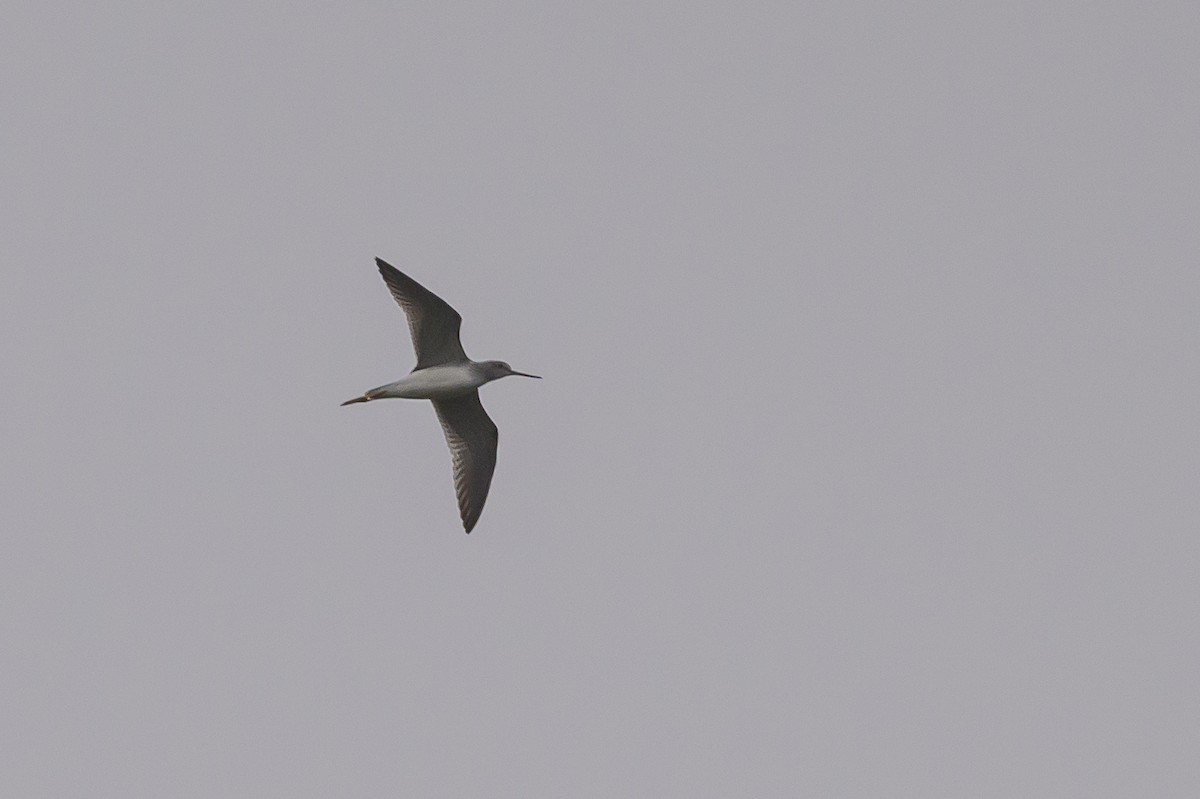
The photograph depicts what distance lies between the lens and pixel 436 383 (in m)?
32.6

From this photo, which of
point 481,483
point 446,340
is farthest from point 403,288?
point 481,483

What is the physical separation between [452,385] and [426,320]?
4.26ft

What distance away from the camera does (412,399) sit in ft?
108

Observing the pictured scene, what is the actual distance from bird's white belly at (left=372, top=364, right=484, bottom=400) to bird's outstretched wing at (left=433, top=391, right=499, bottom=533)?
1167 mm

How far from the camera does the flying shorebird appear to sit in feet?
105

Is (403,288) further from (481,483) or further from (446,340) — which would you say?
(481,483)

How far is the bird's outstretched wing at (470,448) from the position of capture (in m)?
34.2

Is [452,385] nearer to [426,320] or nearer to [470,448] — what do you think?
[426,320]

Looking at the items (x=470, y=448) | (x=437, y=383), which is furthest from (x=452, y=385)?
(x=470, y=448)

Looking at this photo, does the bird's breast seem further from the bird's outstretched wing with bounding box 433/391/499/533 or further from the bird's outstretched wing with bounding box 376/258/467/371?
the bird's outstretched wing with bounding box 433/391/499/533

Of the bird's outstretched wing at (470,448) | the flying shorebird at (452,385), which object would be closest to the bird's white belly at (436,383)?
the flying shorebird at (452,385)

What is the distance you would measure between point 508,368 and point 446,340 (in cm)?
135

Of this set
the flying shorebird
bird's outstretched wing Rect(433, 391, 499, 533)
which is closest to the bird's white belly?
the flying shorebird

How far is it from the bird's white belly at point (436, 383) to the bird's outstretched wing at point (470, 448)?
117 centimetres
